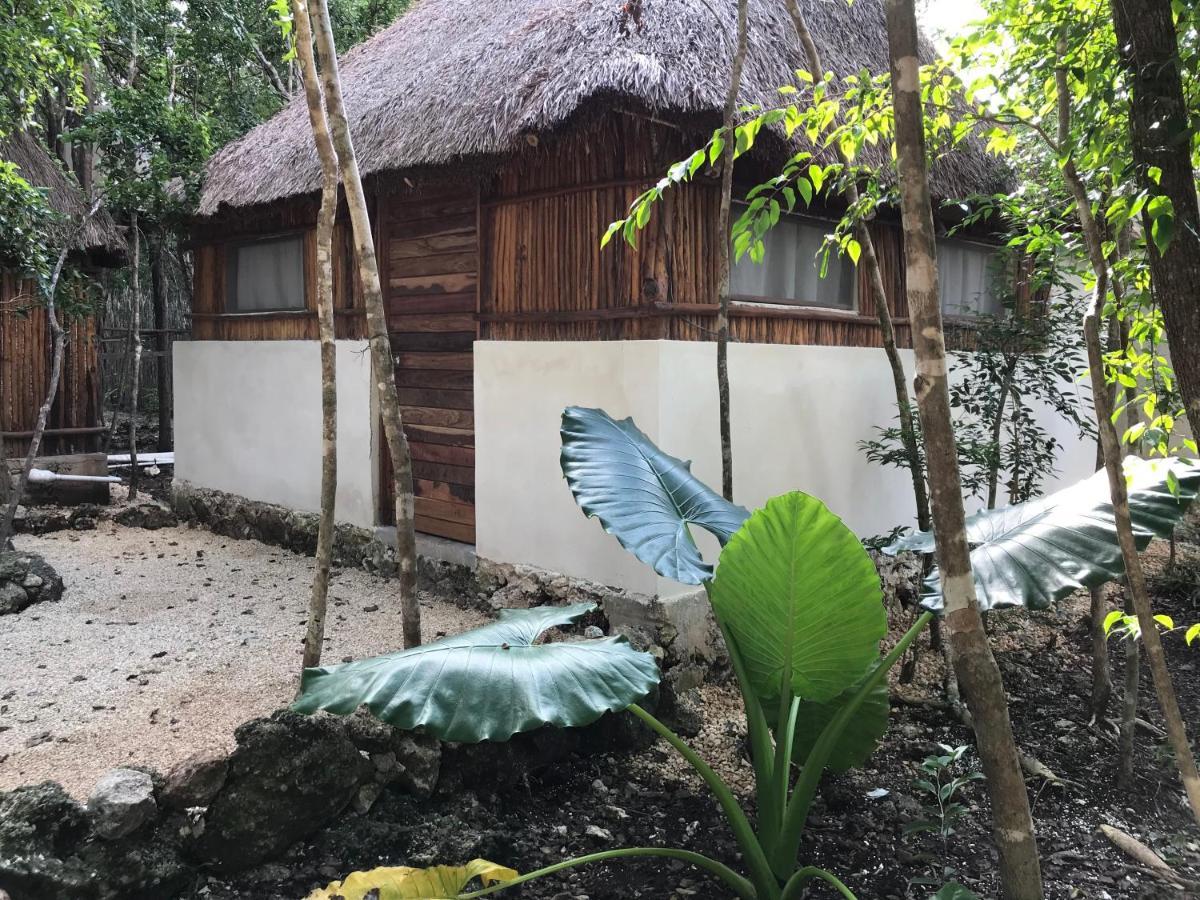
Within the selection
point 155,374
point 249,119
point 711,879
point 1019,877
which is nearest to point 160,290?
point 249,119

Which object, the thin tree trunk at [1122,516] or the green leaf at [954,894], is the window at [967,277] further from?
the green leaf at [954,894]

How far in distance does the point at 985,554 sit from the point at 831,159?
2910 mm

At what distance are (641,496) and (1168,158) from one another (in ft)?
5.23

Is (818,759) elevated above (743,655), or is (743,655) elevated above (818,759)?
(743,655)

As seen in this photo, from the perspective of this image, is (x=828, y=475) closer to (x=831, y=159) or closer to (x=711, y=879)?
(x=831, y=159)

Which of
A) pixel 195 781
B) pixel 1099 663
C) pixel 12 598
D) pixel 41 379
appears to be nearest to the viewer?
pixel 195 781

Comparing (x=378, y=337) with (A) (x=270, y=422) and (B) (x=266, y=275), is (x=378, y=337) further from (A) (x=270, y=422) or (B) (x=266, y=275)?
(B) (x=266, y=275)

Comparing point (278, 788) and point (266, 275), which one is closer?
point (278, 788)

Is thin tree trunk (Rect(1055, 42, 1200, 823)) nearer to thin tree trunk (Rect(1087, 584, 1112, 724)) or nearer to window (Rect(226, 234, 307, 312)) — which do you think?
Result: thin tree trunk (Rect(1087, 584, 1112, 724))

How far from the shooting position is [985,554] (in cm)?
220

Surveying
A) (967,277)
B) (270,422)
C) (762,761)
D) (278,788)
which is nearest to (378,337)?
(278,788)

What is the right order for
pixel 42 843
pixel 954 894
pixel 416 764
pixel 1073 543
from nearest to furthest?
pixel 954 894 < pixel 1073 543 < pixel 42 843 < pixel 416 764

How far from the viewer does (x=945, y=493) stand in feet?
5.57

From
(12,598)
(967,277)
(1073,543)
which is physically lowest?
(12,598)
